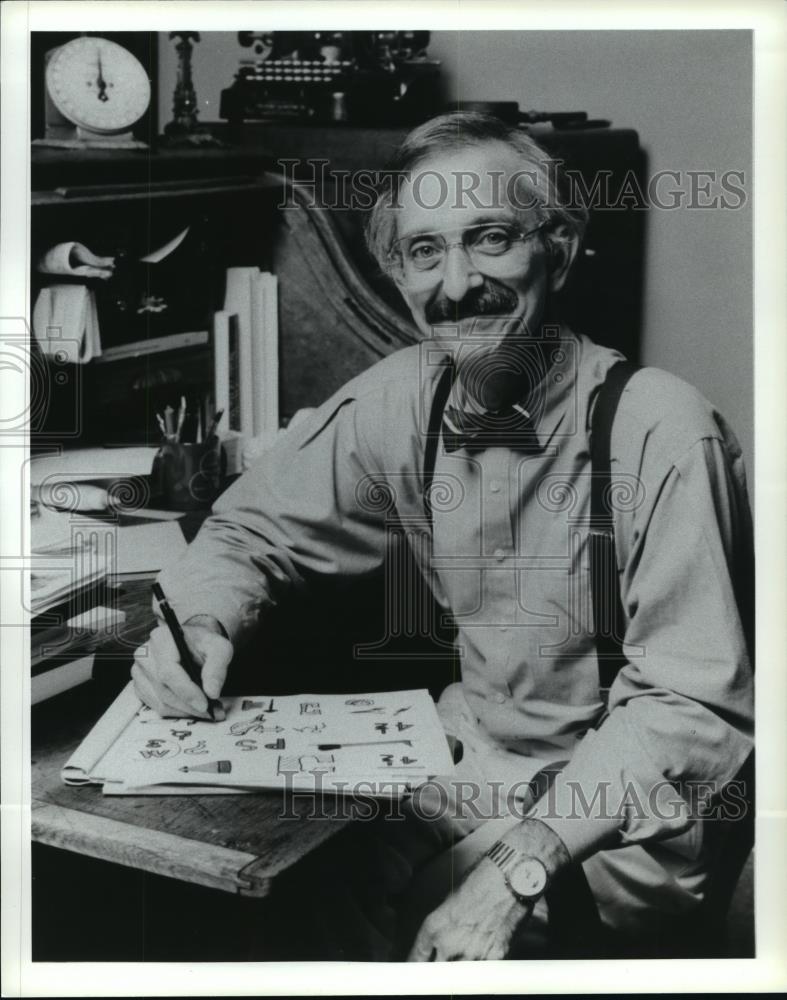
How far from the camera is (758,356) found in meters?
2.44

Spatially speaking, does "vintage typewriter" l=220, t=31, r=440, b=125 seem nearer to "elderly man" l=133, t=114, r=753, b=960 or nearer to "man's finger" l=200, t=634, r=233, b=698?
"elderly man" l=133, t=114, r=753, b=960

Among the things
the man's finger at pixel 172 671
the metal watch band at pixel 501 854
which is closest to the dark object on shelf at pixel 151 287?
the man's finger at pixel 172 671

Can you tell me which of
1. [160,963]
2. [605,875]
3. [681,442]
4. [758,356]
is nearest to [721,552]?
[681,442]

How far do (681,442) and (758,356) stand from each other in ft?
0.90

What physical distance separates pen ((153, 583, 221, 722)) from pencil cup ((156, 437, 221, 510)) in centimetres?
19

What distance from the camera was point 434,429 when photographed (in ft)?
7.84

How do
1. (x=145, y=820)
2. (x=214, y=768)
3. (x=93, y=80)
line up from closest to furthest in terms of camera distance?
(x=145, y=820) → (x=214, y=768) → (x=93, y=80)

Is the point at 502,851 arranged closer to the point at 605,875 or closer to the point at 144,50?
the point at 605,875

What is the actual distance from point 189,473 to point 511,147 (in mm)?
938

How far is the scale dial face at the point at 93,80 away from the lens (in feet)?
7.85

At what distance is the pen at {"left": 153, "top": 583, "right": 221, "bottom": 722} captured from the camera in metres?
2.37

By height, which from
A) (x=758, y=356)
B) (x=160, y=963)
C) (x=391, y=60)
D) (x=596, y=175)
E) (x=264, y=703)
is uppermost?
(x=391, y=60)

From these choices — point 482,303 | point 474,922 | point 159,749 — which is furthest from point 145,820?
point 482,303

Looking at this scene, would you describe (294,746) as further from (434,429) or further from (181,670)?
(434,429)
